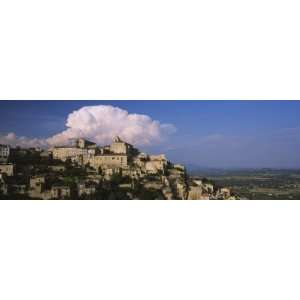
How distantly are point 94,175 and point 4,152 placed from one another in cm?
117

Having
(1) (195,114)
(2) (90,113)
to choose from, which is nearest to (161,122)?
(1) (195,114)

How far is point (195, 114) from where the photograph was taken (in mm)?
5762

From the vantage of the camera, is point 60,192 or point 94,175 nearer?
point 60,192

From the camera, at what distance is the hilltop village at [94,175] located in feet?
19.0

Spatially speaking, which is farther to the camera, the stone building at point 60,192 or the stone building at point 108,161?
the stone building at point 108,161

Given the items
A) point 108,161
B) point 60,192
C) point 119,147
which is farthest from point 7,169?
point 119,147

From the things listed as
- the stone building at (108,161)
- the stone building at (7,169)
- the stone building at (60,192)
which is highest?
the stone building at (108,161)

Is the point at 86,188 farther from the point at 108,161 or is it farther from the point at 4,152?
the point at 4,152

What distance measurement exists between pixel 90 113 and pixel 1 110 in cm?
111

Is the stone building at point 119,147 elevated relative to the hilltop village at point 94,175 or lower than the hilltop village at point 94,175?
elevated

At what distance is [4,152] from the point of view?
230 inches

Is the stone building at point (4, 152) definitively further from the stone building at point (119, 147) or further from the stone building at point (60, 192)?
the stone building at point (119, 147)

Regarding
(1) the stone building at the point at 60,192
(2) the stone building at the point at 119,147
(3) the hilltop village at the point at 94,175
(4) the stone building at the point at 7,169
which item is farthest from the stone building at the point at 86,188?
(4) the stone building at the point at 7,169
